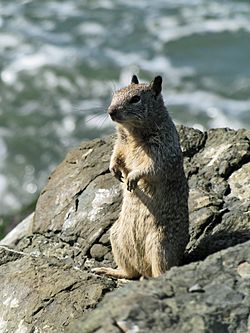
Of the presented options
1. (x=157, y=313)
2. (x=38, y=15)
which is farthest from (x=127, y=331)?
(x=38, y=15)

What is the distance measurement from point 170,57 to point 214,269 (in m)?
14.6

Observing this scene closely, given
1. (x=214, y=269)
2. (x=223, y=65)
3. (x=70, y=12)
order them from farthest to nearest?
(x=70, y=12) < (x=223, y=65) < (x=214, y=269)

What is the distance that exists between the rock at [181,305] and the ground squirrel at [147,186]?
1.47 meters

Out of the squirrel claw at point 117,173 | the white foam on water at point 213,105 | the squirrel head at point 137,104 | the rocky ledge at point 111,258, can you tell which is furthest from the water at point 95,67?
the squirrel head at point 137,104

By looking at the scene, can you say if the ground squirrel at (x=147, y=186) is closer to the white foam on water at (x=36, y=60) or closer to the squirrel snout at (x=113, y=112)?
the squirrel snout at (x=113, y=112)

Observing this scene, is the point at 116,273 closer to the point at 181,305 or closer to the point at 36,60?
the point at 181,305

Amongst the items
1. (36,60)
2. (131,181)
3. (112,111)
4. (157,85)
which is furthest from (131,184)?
(36,60)

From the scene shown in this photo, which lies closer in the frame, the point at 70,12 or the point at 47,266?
the point at 47,266

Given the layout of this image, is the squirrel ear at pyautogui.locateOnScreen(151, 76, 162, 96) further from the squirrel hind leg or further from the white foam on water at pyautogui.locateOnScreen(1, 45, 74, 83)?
the white foam on water at pyautogui.locateOnScreen(1, 45, 74, 83)

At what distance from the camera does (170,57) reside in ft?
64.6

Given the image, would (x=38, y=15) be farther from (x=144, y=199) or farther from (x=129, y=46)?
(x=144, y=199)

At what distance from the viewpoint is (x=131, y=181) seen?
6.86 meters

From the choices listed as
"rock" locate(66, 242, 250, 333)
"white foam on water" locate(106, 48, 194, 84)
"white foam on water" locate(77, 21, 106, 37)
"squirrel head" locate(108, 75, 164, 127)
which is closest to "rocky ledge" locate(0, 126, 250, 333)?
"rock" locate(66, 242, 250, 333)

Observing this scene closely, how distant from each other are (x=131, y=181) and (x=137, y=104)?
24.4 inches
